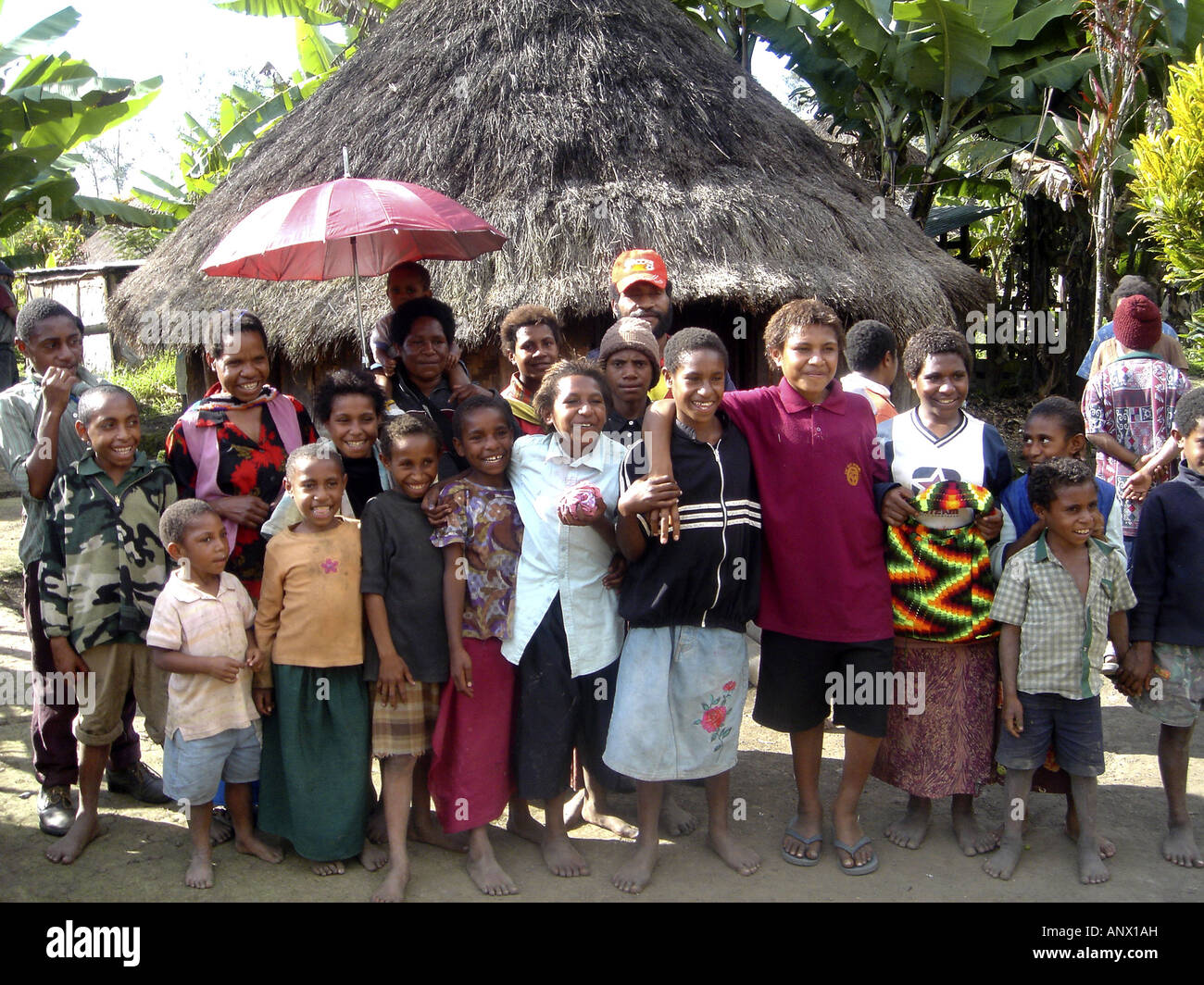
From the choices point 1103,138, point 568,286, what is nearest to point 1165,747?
point 568,286

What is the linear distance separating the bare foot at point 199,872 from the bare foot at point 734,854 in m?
1.55

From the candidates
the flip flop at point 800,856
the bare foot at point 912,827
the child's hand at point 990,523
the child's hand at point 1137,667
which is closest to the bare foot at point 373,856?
the flip flop at point 800,856

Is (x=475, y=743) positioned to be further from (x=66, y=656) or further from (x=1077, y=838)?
(x=1077, y=838)

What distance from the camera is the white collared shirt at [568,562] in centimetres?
297

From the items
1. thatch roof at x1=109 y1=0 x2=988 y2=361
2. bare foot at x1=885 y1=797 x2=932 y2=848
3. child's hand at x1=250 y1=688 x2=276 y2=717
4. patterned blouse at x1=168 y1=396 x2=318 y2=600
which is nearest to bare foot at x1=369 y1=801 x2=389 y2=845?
child's hand at x1=250 y1=688 x2=276 y2=717

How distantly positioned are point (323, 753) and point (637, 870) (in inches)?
40.2

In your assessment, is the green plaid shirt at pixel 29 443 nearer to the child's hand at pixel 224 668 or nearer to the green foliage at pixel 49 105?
the child's hand at pixel 224 668

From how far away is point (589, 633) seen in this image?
300 cm

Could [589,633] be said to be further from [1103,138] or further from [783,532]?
[1103,138]

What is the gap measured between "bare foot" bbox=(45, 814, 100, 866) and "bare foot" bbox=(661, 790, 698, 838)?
73.5 inches

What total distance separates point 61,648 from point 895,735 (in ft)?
8.79

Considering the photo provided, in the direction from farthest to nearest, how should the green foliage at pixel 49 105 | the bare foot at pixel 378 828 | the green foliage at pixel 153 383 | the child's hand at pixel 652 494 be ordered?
the green foliage at pixel 153 383
the green foliage at pixel 49 105
the bare foot at pixel 378 828
the child's hand at pixel 652 494

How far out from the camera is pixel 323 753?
3016 millimetres

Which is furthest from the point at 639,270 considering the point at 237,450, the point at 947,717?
the point at 947,717
